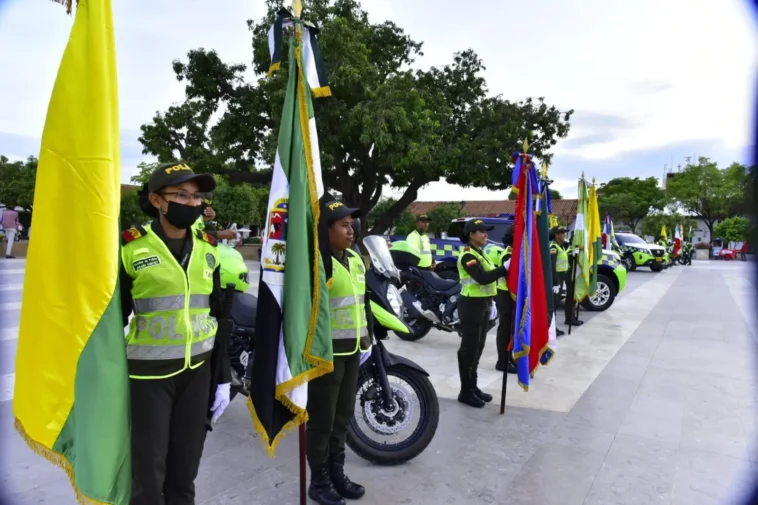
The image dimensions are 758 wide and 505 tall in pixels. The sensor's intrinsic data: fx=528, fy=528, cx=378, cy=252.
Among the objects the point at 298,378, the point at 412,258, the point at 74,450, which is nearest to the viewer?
the point at 74,450

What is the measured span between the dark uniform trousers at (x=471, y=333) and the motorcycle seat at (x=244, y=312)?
6.42 ft

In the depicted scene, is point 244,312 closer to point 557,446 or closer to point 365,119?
point 557,446

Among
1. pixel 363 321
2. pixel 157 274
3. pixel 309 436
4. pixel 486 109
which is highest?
pixel 486 109

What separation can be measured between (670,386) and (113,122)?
237 inches

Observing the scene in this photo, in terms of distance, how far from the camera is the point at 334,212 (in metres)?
3.18

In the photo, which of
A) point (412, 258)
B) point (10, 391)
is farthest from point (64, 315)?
point (412, 258)

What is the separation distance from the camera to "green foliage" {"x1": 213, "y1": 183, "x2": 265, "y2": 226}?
2891 centimetres

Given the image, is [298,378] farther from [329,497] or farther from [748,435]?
[748,435]

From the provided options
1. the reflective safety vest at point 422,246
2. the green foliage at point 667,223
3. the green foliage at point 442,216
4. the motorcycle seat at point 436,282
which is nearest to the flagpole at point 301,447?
the motorcycle seat at point 436,282

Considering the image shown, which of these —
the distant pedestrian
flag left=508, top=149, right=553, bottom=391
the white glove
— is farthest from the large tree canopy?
the white glove

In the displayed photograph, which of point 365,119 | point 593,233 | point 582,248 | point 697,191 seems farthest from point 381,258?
point 697,191

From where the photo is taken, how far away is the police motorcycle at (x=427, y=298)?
7.64m

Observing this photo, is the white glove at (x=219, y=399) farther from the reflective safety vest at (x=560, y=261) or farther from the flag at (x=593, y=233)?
the flag at (x=593, y=233)

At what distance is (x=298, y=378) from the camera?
2838 millimetres
